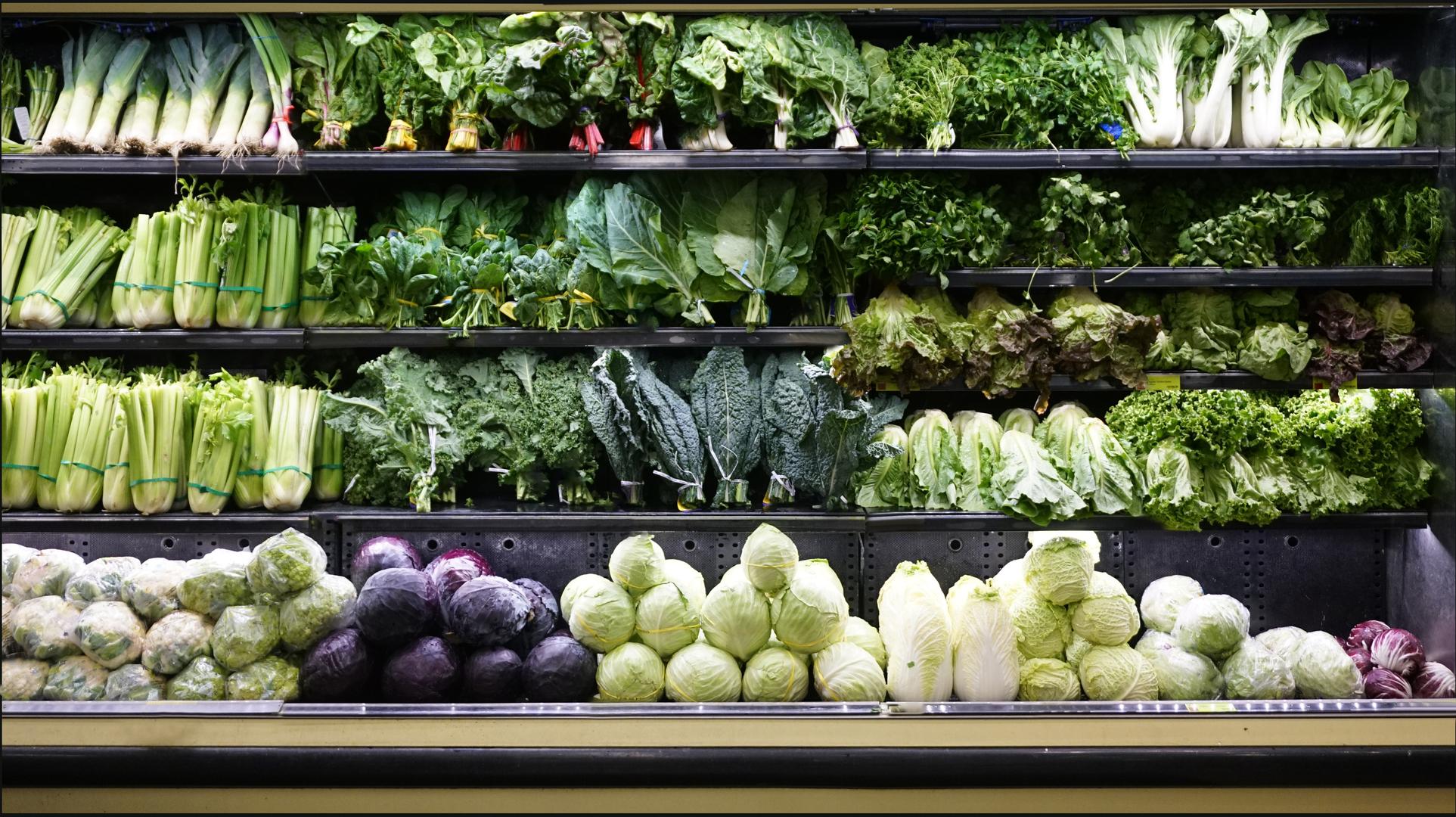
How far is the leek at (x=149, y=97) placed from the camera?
3.88 metres

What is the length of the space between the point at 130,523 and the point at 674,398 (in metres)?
2.11

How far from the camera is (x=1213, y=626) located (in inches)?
136

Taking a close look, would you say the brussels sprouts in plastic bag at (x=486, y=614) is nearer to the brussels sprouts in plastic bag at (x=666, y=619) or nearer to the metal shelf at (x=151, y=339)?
the brussels sprouts in plastic bag at (x=666, y=619)

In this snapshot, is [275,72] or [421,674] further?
[275,72]

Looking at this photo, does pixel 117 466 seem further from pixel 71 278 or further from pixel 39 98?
pixel 39 98

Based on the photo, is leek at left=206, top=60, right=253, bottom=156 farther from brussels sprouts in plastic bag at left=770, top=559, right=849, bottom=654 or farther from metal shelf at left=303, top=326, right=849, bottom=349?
brussels sprouts in plastic bag at left=770, top=559, right=849, bottom=654

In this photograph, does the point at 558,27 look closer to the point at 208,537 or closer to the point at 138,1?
the point at 138,1

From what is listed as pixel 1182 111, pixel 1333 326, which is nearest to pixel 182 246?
pixel 1182 111

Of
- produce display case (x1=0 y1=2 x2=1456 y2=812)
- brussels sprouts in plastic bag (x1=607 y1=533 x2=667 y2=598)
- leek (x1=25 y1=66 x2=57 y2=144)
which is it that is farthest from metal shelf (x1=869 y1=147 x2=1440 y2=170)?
leek (x1=25 y1=66 x2=57 y2=144)

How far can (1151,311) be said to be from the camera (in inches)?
155

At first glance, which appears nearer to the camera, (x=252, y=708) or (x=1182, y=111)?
(x=252, y=708)

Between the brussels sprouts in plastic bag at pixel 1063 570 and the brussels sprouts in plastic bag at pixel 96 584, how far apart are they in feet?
10.4

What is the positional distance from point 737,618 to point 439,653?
976mm

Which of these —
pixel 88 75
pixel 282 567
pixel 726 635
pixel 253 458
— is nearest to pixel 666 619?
pixel 726 635
